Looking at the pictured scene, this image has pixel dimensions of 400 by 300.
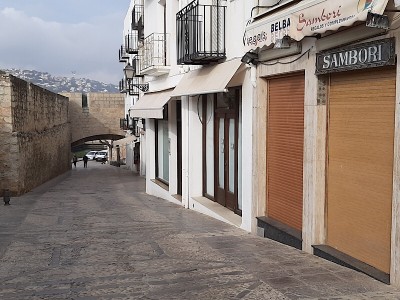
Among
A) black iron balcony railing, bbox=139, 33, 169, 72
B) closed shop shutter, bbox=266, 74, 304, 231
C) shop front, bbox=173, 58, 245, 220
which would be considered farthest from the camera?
black iron balcony railing, bbox=139, 33, 169, 72

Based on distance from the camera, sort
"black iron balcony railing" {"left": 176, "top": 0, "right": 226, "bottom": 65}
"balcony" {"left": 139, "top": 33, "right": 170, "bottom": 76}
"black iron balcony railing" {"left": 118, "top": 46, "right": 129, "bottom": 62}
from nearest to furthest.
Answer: "black iron balcony railing" {"left": 176, "top": 0, "right": 226, "bottom": 65}, "balcony" {"left": 139, "top": 33, "right": 170, "bottom": 76}, "black iron balcony railing" {"left": 118, "top": 46, "right": 129, "bottom": 62}

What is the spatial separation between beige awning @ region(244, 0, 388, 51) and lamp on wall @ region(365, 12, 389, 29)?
0.22ft

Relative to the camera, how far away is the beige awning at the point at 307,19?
16.5 feet

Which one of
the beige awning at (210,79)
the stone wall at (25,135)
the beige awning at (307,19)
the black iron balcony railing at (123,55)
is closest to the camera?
the beige awning at (307,19)

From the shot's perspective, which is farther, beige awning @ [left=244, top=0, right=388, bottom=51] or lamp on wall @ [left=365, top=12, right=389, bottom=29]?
beige awning @ [left=244, top=0, right=388, bottom=51]

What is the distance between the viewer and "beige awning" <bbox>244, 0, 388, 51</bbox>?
5027 mm

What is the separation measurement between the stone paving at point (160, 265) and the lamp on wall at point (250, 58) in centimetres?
295

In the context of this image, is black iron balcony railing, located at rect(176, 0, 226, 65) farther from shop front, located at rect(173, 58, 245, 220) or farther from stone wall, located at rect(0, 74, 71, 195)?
stone wall, located at rect(0, 74, 71, 195)

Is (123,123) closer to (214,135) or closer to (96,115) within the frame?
(96,115)

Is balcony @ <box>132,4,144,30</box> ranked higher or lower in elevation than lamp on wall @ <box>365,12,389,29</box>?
higher

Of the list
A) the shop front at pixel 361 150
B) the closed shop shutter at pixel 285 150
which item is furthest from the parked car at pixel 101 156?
the shop front at pixel 361 150

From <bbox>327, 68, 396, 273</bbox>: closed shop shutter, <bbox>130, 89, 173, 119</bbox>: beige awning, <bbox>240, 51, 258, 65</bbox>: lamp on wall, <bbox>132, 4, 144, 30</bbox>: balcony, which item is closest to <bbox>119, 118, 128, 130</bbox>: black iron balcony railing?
<bbox>132, 4, 144, 30</bbox>: balcony

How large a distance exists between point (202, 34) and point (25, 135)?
9.98m

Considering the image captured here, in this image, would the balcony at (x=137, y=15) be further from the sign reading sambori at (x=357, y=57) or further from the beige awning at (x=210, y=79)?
the sign reading sambori at (x=357, y=57)
